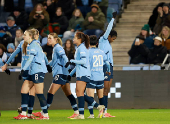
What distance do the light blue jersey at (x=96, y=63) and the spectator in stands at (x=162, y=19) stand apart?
22.5ft

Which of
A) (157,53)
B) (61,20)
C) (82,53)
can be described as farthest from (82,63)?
(61,20)

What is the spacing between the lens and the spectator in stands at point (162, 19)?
58.2 feet

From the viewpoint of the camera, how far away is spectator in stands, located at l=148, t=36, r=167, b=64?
614 inches

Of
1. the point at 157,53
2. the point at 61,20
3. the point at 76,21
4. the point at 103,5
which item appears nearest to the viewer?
the point at 157,53

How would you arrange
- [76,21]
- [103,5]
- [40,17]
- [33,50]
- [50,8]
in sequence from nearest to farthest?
[33,50] → [76,21] → [40,17] → [103,5] → [50,8]

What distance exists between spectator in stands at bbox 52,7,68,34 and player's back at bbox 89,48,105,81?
7516 millimetres

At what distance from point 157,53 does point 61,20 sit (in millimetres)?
4745

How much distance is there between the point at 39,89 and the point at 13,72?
14.1 feet

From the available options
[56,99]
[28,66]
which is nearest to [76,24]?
[56,99]

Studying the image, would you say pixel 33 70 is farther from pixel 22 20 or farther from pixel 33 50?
pixel 22 20

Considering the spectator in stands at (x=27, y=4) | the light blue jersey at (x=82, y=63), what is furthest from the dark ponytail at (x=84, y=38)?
the spectator in stands at (x=27, y=4)

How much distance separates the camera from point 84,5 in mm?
19734

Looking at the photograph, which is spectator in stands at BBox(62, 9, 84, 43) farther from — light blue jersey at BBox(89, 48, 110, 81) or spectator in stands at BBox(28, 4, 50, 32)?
light blue jersey at BBox(89, 48, 110, 81)

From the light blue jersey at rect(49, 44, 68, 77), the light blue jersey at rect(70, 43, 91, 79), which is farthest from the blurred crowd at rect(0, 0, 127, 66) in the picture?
the light blue jersey at rect(70, 43, 91, 79)
